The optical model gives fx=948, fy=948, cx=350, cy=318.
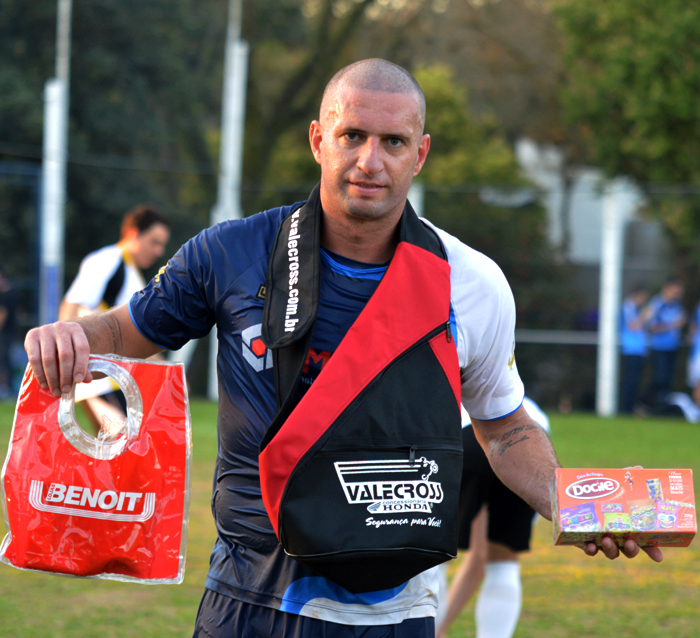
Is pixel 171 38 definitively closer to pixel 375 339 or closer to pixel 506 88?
pixel 506 88

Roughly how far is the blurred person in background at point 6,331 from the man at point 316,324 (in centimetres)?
1100

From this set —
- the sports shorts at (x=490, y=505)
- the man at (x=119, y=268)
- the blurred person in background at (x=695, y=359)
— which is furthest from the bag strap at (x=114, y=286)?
the blurred person in background at (x=695, y=359)

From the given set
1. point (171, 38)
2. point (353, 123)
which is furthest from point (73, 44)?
point (353, 123)

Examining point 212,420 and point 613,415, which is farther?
point 613,415

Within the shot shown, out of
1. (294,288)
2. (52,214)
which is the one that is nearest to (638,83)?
(52,214)

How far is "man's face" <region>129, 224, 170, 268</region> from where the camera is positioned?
22.2ft

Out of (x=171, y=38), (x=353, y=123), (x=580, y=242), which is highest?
(x=171, y=38)

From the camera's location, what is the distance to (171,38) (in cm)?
2005

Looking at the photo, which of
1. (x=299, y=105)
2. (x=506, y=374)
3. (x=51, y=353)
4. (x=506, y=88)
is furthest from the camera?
(x=506, y=88)

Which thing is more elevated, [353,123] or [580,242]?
[353,123]

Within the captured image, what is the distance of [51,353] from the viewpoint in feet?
6.91

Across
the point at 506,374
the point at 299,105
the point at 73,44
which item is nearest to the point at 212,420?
the point at 506,374

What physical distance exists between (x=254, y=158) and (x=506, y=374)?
19.3 m

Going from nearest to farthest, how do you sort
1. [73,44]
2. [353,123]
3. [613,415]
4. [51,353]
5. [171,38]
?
[51,353] → [353,123] → [613,415] → [73,44] → [171,38]
